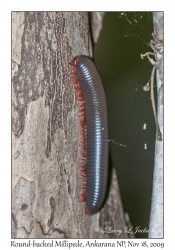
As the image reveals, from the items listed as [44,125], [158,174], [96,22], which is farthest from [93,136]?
[96,22]

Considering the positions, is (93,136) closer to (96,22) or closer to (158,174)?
(158,174)

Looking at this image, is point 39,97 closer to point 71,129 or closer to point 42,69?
point 42,69

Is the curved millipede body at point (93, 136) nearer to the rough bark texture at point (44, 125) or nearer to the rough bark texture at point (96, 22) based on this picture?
the rough bark texture at point (44, 125)

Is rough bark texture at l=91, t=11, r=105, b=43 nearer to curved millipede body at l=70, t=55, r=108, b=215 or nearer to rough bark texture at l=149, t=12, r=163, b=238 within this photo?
rough bark texture at l=149, t=12, r=163, b=238

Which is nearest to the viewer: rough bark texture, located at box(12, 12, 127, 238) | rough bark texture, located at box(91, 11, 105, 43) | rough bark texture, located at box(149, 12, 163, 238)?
rough bark texture, located at box(12, 12, 127, 238)

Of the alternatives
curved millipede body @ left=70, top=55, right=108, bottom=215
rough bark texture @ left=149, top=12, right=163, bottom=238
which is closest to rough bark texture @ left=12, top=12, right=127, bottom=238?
curved millipede body @ left=70, top=55, right=108, bottom=215

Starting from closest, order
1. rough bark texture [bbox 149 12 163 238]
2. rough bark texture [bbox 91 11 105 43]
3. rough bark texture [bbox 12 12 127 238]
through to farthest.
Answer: rough bark texture [bbox 12 12 127 238], rough bark texture [bbox 149 12 163 238], rough bark texture [bbox 91 11 105 43]
